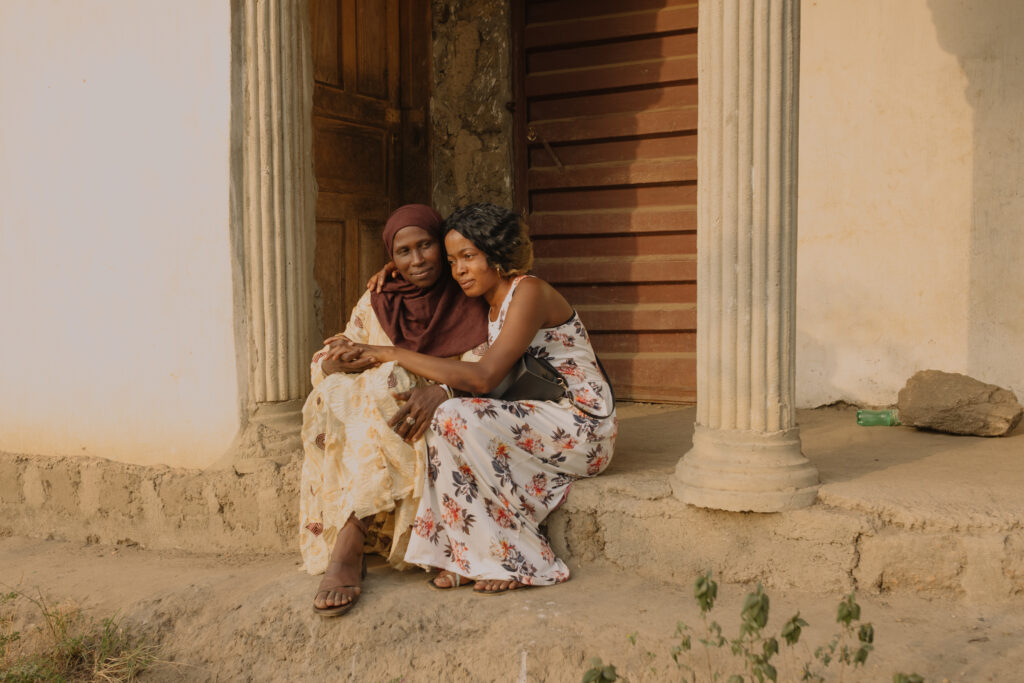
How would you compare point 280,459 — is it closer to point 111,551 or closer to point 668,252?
point 111,551

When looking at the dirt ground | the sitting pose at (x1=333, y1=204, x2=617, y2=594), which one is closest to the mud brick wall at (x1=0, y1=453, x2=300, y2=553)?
the dirt ground

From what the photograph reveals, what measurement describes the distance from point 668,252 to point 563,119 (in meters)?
0.96

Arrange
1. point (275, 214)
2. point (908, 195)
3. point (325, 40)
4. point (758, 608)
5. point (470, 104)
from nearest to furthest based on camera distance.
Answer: point (758, 608) → point (275, 214) → point (908, 195) → point (325, 40) → point (470, 104)

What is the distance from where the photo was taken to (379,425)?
345 centimetres

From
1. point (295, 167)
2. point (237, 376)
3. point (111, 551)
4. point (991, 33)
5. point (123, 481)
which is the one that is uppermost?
point (991, 33)

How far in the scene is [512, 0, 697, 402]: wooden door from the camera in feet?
17.4

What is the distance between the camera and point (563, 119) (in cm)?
556

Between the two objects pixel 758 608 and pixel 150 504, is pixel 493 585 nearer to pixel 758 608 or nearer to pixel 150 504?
pixel 758 608

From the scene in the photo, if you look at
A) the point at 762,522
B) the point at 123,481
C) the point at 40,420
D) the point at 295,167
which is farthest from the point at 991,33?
the point at 40,420

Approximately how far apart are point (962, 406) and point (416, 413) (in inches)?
97.4

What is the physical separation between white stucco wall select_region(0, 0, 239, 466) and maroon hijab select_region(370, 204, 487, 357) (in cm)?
81

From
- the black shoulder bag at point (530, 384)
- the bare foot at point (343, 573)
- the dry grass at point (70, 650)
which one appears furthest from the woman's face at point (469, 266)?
the dry grass at point (70, 650)

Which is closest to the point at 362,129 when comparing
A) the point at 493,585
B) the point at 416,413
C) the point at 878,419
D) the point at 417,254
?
the point at 417,254

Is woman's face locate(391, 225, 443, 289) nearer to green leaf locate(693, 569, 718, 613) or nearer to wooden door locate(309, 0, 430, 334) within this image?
wooden door locate(309, 0, 430, 334)
